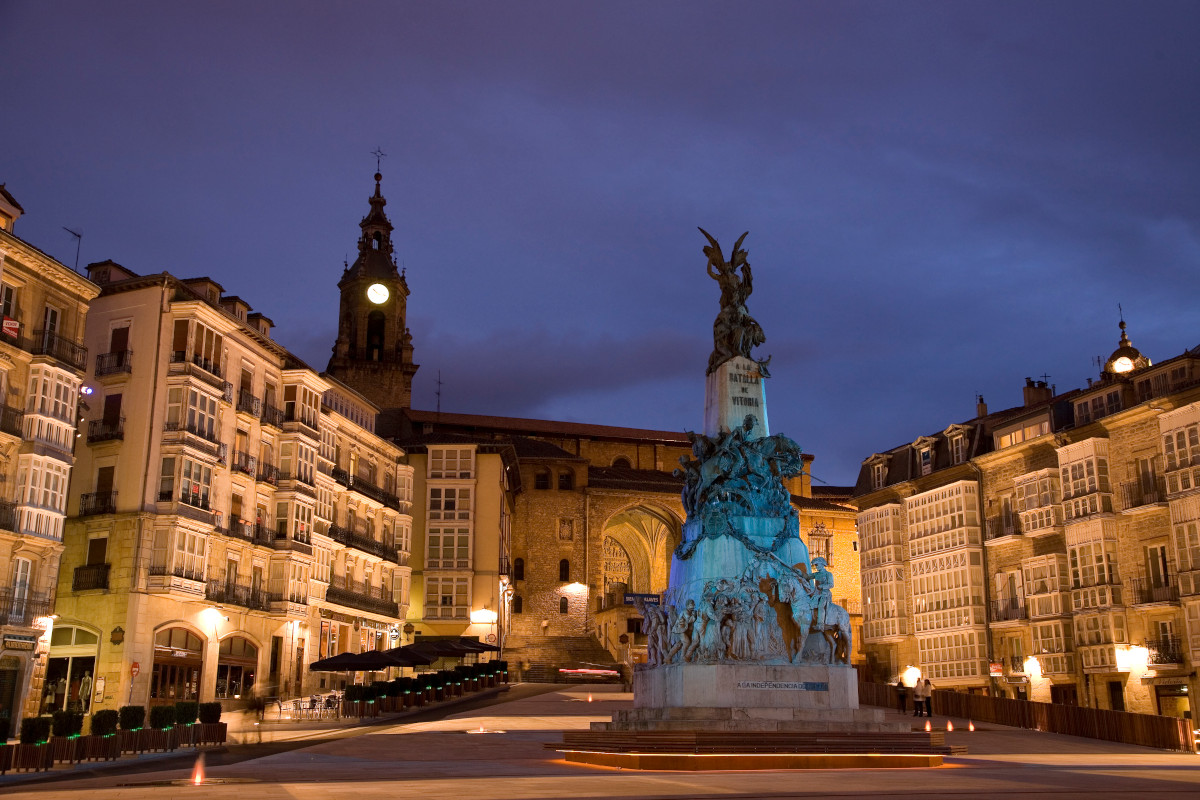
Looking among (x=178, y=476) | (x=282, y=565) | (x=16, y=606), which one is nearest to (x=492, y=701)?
(x=282, y=565)

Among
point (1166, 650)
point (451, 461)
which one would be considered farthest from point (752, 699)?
point (451, 461)

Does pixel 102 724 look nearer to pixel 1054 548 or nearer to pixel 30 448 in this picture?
pixel 30 448

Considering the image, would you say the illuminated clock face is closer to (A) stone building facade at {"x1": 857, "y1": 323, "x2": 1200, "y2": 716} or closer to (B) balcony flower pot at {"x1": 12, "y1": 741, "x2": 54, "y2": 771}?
(A) stone building facade at {"x1": 857, "y1": 323, "x2": 1200, "y2": 716}

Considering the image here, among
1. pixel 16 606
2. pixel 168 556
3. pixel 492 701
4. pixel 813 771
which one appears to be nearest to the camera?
pixel 813 771

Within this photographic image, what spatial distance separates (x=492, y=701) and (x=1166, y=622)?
23.9m

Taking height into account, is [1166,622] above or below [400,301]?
below

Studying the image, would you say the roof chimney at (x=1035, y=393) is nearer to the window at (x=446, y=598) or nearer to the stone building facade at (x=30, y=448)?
the window at (x=446, y=598)

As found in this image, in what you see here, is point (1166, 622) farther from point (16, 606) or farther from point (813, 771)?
point (16, 606)

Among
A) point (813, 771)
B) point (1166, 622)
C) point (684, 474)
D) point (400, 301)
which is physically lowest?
point (813, 771)

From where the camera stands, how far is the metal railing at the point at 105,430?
122 feet

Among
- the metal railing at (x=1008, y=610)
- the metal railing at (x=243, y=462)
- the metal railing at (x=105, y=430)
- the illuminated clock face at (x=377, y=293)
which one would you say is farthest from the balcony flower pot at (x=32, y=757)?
the illuminated clock face at (x=377, y=293)

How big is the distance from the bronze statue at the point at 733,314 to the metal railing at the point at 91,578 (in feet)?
69.7

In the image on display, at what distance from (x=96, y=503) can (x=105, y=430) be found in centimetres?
251

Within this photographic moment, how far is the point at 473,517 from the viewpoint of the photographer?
60.9 metres
